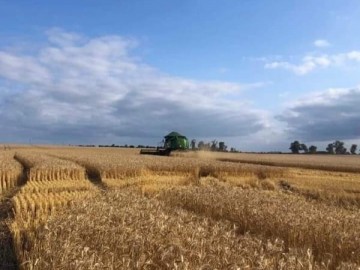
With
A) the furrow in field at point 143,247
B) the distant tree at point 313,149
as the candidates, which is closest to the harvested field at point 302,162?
the furrow in field at point 143,247

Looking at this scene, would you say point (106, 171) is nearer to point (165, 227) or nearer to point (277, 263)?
point (165, 227)

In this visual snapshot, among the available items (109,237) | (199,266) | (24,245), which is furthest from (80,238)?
(199,266)

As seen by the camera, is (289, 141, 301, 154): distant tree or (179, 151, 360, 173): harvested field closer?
(179, 151, 360, 173): harvested field

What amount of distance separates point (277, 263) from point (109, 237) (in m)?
3.09

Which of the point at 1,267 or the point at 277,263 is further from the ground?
the point at 277,263

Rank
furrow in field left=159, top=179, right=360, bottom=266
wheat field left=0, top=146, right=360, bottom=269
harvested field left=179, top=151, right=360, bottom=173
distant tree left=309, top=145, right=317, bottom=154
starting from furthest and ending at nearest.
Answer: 1. distant tree left=309, top=145, right=317, bottom=154
2. harvested field left=179, top=151, right=360, bottom=173
3. furrow in field left=159, top=179, right=360, bottom=266
4. wheat field left=0, top=146, right=360, bottom=269

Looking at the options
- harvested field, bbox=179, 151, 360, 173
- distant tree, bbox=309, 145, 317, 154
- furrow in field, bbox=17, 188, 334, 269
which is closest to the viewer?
furrow in field, bbox=17, 188, 334, 269

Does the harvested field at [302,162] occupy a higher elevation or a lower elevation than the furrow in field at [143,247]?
higher

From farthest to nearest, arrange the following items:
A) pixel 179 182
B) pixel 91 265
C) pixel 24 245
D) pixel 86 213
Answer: pixel 179 182
pixel 86 213
pixel 24 245
pixel 91 265

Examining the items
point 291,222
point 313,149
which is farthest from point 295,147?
point 291,222

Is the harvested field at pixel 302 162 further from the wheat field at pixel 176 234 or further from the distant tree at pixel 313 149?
the distant tree at pixel 313 149

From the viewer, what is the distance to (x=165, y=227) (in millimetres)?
9320

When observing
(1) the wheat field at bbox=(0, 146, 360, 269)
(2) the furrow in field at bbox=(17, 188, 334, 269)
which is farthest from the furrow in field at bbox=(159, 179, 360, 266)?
(2) the furrow in field at bbox=(17, 188, 334, 269)

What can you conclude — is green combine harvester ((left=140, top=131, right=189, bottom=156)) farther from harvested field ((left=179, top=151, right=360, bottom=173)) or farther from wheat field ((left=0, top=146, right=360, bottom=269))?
wheat field ((left=0, top=146, right=360, bottom=269))
